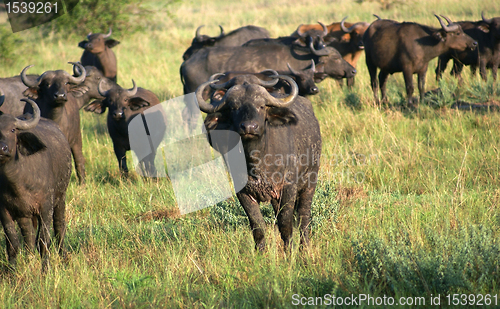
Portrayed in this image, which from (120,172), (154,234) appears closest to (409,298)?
(154,234)

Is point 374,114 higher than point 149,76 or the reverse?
higher

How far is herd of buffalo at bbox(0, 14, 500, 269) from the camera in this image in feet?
14.0

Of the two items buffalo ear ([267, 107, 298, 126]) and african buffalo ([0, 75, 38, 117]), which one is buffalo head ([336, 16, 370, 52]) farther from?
buffalo ear ([267, 107, 298, 126])

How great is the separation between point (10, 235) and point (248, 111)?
235 centimetres

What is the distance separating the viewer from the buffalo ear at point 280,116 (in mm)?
4270

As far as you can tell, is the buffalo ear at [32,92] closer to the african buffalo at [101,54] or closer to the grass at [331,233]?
the grass at [331,233]

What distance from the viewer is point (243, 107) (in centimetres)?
409

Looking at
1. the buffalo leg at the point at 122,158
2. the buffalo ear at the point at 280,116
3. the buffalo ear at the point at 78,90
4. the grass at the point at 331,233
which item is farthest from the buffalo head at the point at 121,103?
the buffalo ear at the point at 280,116

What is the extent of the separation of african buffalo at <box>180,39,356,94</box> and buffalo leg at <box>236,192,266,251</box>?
6.05m

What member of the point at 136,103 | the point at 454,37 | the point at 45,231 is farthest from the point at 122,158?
the point at 454,37

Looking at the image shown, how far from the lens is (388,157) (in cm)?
707

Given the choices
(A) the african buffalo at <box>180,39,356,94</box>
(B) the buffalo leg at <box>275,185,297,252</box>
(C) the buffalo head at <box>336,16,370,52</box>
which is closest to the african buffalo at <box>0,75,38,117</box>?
(A) the african buffalo at <box>180,39,356,94</box>

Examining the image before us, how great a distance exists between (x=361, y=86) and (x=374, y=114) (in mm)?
3911

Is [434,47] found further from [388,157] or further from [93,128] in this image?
[93,128]
